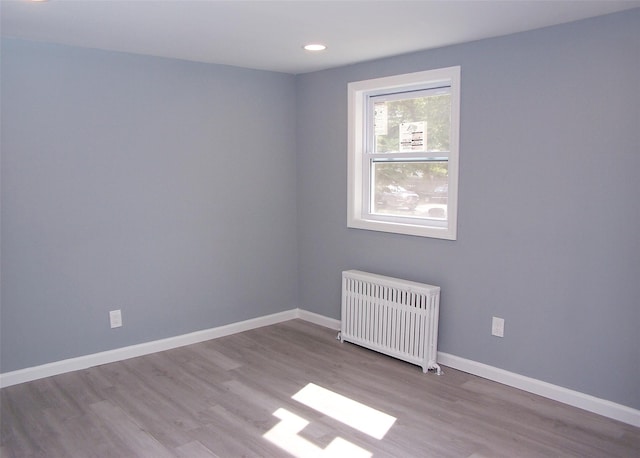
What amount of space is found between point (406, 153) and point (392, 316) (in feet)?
4.18

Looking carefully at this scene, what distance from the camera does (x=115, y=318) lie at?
3.73 m

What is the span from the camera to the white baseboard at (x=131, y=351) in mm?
3352

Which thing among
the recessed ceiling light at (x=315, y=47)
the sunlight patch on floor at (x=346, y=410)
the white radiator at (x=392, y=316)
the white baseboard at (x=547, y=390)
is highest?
the recessed ceiling light at (x=315, y=47)

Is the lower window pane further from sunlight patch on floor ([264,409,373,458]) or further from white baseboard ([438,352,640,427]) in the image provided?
sunlight patch on floor ([264,409,373,458])

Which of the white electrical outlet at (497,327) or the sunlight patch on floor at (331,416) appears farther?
the white electrical outlet at (497,327)

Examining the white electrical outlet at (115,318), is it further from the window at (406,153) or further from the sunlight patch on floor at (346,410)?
the window at (406,153)

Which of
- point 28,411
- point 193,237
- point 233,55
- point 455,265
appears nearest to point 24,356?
point 28,411

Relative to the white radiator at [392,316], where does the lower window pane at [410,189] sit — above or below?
above

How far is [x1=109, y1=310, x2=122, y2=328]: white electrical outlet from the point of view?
12.2ft

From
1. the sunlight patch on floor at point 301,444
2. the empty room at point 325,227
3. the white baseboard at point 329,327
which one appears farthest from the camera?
the white baseboard at point 329,327

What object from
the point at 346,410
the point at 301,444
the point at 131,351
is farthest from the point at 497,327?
the point at 131,351

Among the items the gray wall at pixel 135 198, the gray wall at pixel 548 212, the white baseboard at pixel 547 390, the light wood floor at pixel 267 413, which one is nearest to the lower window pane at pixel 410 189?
the gray wall at pixel 548 212

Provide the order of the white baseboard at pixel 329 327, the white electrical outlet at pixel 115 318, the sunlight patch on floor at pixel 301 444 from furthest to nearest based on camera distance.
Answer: the white electrical outlet at pixel 115 318 < the white baseboard at pixel 329 327 < the sunlight patch on floor at pixel 301 444

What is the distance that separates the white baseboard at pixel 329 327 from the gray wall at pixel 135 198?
0.06m
